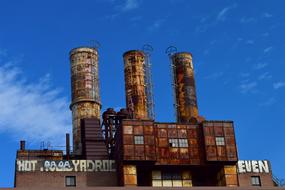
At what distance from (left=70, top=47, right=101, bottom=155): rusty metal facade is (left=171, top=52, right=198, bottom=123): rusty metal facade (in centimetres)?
929

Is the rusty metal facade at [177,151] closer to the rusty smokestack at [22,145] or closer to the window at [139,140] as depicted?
the window at [139,140]

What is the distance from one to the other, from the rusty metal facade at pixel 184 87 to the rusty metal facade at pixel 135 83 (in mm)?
4214

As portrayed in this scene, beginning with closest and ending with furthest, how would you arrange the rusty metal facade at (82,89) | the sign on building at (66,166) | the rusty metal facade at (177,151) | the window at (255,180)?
the rusty metal facade at (177,151)
the sign on building at (66,166)
the window at (255,180)
the rusty metal facade at (82,89)

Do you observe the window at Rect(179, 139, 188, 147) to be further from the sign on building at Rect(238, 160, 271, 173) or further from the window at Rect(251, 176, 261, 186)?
the window at Rect(251, 176, 261, 186)

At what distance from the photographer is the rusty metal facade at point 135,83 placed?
66.4m

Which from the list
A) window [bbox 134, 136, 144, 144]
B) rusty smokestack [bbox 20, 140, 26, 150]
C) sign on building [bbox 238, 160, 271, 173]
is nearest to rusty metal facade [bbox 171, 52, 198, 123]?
sign on building [bbox 238, 160, 271, 173]

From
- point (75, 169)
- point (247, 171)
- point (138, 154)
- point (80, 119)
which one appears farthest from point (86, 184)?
point (247, 171)

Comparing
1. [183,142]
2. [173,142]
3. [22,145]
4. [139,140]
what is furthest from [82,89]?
[183,142]

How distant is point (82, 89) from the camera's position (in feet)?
220

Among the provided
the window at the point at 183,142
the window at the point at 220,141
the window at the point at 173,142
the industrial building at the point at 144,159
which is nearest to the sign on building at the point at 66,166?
the industrial building at the point at 144,159

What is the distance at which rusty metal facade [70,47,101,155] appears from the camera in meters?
66.7

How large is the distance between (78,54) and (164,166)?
68.9ft

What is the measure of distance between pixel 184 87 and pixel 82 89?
11.9 meters

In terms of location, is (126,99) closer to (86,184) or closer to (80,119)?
(80,119)
